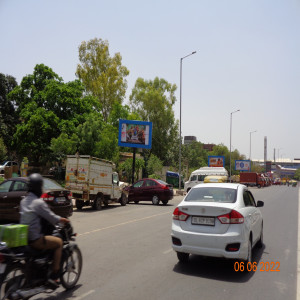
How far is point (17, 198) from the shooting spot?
11.1 m

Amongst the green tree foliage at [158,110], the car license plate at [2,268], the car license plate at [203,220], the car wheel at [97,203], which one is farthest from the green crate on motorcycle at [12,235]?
the green tree foliage at [158,110]

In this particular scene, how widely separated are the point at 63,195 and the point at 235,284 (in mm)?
7675

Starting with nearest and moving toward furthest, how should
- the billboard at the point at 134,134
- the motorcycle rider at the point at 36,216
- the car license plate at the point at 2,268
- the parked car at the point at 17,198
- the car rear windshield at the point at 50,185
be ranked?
the car license plate at the point at 2,268 < the motorcycle rider at the point at 36,216 < the parked car at the point at 17,198 < the car rear windshield at the point at 50,185 < the billboard at the point at 134,134

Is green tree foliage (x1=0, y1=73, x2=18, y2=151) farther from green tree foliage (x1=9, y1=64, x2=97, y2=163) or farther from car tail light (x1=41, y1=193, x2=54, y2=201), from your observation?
car tail light (x1=41, y1=193, x2=54, y2=201)

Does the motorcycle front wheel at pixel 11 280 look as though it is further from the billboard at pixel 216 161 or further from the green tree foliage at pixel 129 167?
the billboard at pixel 216 161

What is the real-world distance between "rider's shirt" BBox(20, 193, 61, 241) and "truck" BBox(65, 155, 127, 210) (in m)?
12.2

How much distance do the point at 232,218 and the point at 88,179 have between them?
11.5 m

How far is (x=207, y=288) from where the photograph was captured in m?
5.48

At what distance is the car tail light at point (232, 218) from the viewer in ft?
20.2

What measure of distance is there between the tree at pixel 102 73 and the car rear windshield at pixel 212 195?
40770mm

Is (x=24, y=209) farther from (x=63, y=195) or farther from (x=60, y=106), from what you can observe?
(x=60, y=106)

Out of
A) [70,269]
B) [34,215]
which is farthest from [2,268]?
[70,269]

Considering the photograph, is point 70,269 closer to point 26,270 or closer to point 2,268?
point 26,270

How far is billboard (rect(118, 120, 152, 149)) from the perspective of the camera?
32.6 metres
